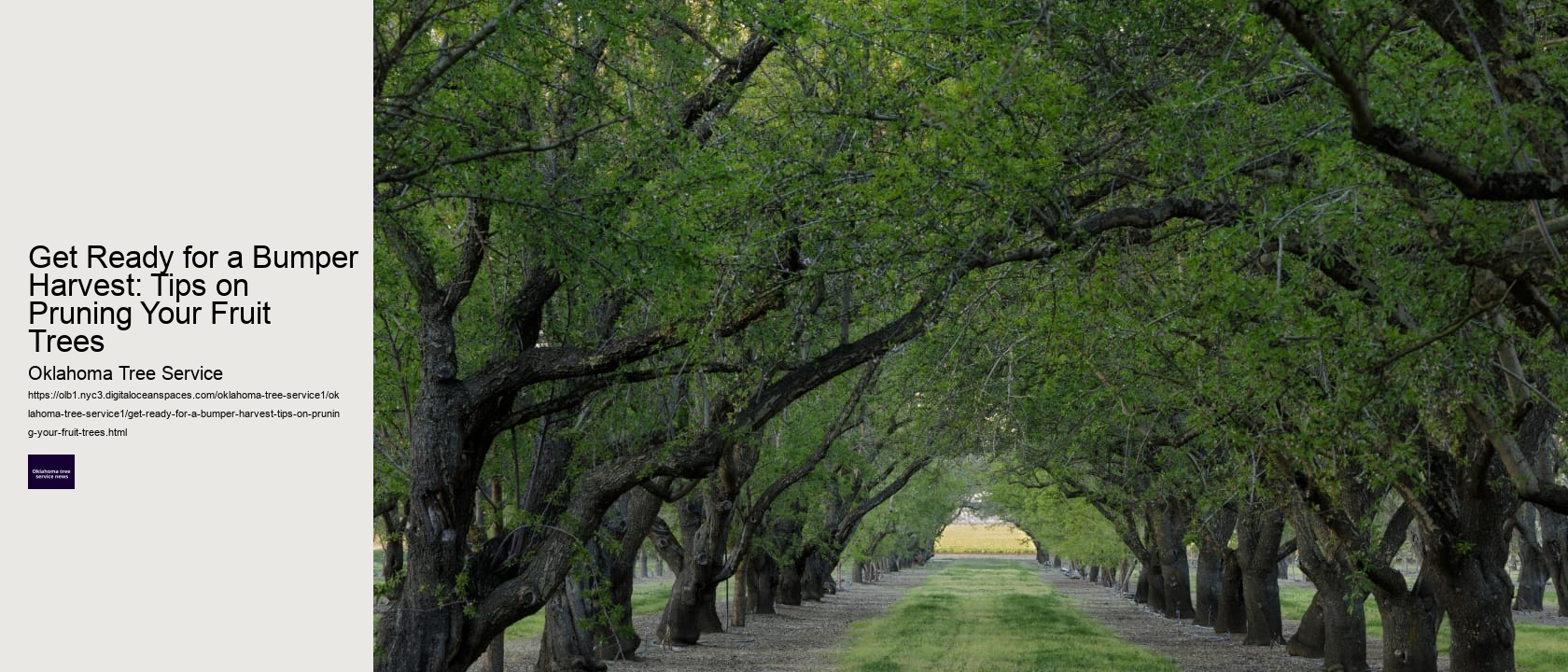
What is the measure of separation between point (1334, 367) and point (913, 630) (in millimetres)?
27744

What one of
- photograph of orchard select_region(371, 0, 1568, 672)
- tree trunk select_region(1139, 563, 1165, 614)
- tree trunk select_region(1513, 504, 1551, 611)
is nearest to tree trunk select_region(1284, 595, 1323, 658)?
photograph of orchard select_region(371, 0, 1568, 672)

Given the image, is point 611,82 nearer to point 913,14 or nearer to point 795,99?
point 795,99

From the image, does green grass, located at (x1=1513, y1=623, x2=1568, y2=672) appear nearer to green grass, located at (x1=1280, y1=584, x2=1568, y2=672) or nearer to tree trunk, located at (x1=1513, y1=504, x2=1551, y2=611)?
green grass, located at (x1=1280, y1=584, x2=1568, y2=672)

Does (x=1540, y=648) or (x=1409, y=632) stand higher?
(x=1409, y=632)

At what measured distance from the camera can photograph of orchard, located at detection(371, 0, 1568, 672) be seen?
7715mm

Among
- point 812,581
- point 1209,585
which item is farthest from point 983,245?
point 812,581

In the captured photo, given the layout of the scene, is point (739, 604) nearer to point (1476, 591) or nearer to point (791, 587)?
point (791, 587)

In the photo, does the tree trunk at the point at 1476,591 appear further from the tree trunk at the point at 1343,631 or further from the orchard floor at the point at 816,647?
the orchard floor at the point at 816,647

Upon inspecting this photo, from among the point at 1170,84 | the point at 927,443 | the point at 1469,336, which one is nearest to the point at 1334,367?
the point at 1469,336

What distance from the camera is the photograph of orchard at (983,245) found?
7.71 metres

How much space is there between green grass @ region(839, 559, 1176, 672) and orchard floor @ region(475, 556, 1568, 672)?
0.75 meters

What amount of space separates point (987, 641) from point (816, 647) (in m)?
4.37

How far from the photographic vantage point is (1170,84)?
376 inches
